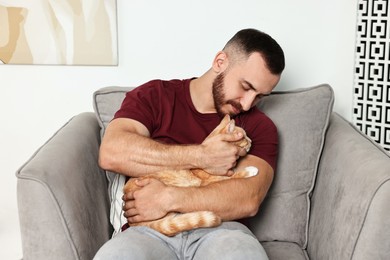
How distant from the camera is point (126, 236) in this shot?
1.64 metres

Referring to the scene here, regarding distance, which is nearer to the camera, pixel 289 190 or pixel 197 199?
pixel 197 199

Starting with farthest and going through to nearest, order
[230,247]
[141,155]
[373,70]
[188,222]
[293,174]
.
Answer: [373,70]
[293,174]
[141,155]
[188,222]
[230,247]

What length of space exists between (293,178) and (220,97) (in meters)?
0.42

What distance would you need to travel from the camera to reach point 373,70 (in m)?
2.32

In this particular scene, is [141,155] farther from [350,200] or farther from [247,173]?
[350,200]

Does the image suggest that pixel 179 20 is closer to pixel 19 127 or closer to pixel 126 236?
pixel 19 127

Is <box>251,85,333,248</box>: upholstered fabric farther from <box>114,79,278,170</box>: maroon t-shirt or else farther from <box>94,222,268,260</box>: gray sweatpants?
<box>94,222,268,260</box>: gray sweatpants

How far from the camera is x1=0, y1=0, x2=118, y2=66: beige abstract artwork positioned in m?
2.41

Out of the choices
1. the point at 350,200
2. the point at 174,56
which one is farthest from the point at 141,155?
the point at 174,56

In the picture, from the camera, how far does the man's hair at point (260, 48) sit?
1.86 m

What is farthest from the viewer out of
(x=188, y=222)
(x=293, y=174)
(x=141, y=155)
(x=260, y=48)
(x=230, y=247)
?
(x=293, y=174)

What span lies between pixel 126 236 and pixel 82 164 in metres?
0.32

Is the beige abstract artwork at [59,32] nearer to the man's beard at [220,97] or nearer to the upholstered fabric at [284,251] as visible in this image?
the man's beard at [220,97]

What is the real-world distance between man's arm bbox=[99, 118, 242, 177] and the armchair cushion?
1.06 ft
